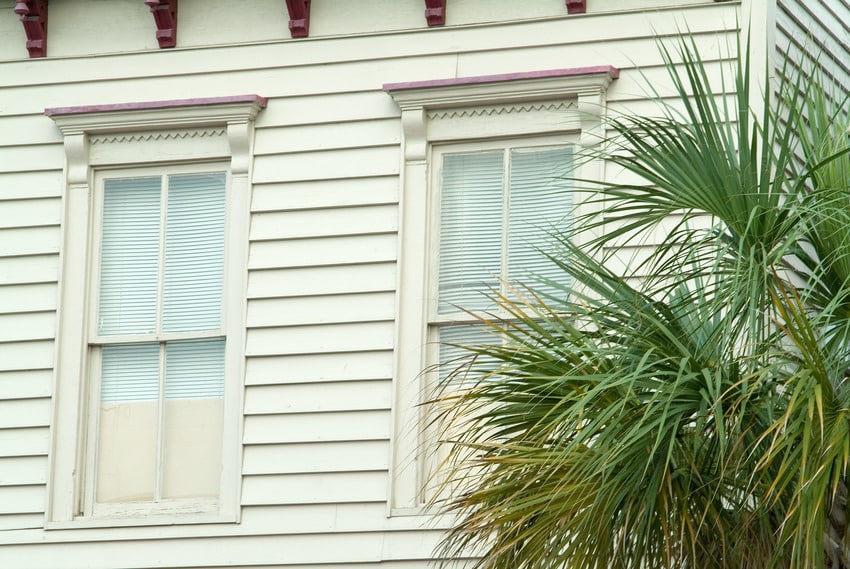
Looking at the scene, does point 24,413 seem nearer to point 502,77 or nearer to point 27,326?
point 27,326

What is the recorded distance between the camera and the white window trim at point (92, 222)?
10.2 m

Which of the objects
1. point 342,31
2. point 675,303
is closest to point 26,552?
point 342,31

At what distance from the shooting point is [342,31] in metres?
10.5

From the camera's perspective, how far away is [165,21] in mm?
10703

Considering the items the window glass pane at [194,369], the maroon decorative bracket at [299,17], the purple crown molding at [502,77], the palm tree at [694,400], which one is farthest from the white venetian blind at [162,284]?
the palm tree at [694,400]

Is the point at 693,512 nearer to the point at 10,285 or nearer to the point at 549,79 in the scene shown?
the point at 549,79

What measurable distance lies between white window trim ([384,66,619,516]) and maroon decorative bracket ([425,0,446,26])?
1.52 ft

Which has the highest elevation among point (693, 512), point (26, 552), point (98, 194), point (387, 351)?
point (98, 194)

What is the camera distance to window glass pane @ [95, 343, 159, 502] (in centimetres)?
1034

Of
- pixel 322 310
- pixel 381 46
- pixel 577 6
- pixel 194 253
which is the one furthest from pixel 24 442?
pixel 577 6

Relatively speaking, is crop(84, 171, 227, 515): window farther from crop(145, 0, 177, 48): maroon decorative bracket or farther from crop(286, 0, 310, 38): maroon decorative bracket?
crop(286, 0, 310, 38): maroon decorative bracket

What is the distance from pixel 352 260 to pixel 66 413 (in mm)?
2146

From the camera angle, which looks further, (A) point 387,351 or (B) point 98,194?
(B) point 98,194

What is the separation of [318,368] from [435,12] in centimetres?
239
